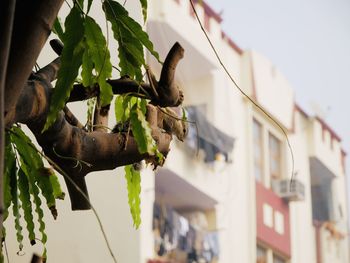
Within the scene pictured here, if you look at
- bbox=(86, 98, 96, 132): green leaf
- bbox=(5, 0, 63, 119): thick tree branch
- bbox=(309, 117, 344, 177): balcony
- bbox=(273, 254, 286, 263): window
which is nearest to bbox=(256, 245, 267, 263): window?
bbox=(273, 254, 286, 263): window

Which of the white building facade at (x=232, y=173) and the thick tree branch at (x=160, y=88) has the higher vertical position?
the white building facade at (x=232, y=173)

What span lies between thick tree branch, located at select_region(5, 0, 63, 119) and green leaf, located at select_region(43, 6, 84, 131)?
9.3 inches

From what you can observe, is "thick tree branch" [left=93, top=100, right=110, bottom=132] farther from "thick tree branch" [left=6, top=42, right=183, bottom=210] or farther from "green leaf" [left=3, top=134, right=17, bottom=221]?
"green leaf" [left=3, top=134, right=17, bottom=221]

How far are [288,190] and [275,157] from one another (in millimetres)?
1181

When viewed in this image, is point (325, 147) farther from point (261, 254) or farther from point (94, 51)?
point (94, 51)

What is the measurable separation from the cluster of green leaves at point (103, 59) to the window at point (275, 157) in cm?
1725

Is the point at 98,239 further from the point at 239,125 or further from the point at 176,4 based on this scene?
the point at 239,125

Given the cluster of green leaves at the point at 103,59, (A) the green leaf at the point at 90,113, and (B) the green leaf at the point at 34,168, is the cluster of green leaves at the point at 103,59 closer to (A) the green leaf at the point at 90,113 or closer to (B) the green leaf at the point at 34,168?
(A) the green leaf at the point at 90,113

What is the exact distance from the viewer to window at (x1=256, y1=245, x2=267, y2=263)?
59.2ft

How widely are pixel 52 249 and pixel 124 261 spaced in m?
2.36

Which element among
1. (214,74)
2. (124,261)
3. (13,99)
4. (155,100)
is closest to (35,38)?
(13,99)

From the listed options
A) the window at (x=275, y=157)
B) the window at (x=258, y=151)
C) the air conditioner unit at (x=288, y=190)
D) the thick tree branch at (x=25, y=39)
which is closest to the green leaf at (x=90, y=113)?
the thick tree branch at (x=25, y=39)

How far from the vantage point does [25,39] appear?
181cm

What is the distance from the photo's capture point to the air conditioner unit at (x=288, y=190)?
18906 mm
